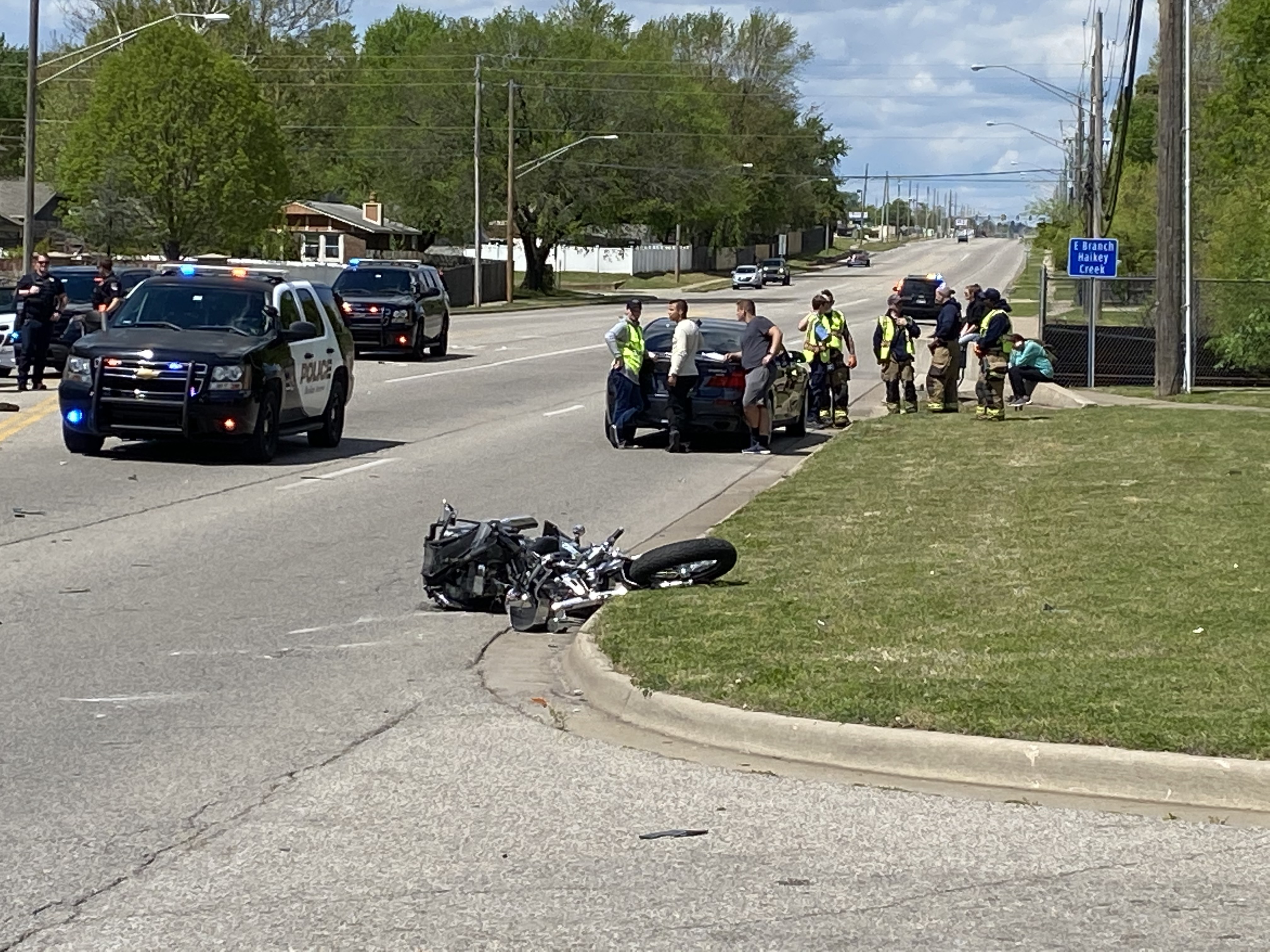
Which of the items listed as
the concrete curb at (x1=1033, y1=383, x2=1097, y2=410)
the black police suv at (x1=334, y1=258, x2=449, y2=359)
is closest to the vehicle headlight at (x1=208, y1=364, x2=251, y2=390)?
the concrete curb at (x1=1033, y1=383, x2=1097, y2=410)

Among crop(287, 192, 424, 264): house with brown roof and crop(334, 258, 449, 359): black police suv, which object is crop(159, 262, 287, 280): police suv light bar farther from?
crop(287, 192, 424, 264): house with brown roof

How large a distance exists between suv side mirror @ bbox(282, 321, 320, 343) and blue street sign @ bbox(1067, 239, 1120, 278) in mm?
18133

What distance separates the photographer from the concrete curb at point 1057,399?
28625mm

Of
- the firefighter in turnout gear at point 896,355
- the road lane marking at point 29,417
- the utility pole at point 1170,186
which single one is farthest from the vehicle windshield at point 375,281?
the utility pole at point 1170,186

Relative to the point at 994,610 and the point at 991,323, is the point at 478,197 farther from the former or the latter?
the point at 994,610

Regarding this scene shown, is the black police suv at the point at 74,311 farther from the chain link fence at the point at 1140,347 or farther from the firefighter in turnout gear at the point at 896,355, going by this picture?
the chain link fence at the point at 1140,347

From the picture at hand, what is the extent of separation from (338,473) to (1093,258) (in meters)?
19.8

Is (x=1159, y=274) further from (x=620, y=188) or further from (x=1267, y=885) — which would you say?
(x=620, y=188)

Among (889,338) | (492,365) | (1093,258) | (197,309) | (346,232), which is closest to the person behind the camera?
(197,309)

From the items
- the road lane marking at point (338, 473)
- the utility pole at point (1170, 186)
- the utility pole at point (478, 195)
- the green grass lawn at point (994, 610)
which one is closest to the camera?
the green grass lawn at point (994, 610)

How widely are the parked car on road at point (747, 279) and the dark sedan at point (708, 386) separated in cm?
7453


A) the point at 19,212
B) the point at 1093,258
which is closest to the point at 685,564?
the point at 1093,258

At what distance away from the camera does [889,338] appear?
25297 millimetres

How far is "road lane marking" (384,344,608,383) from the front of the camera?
103 feet
